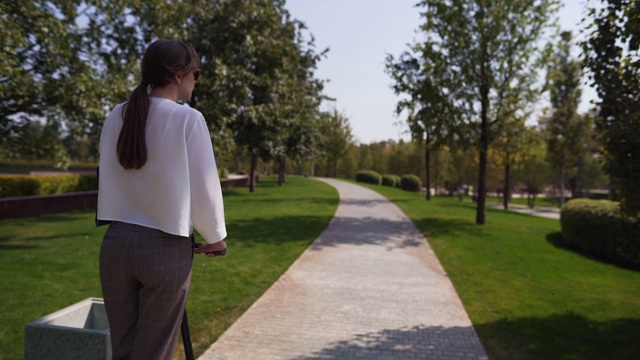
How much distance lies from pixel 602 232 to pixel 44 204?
16.2m

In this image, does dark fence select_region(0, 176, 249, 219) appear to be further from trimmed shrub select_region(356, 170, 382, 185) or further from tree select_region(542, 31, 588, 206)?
trimmed shrub select_region(356, 170, 382, 185)

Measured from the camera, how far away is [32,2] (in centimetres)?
907

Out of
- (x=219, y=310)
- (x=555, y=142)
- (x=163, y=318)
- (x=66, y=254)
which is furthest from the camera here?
(x=555, y=142)

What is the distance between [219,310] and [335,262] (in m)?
3.42

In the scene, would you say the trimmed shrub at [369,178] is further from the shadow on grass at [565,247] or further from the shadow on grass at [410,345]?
the shadow on grass at [410,345]

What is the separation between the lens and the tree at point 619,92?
5.22m

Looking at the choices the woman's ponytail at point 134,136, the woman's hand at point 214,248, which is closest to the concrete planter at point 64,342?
the woman's hand at point 214,248

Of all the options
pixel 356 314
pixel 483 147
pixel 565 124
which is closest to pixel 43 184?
pixel 356 314

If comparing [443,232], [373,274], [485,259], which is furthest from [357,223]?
[373,274]

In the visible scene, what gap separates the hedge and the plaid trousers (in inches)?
549

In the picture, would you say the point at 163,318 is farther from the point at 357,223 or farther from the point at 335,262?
the point at 357,223

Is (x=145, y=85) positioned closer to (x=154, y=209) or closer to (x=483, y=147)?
(x=154, y=209)

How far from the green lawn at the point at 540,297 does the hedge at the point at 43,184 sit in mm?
11642

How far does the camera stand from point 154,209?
74.7 inches
